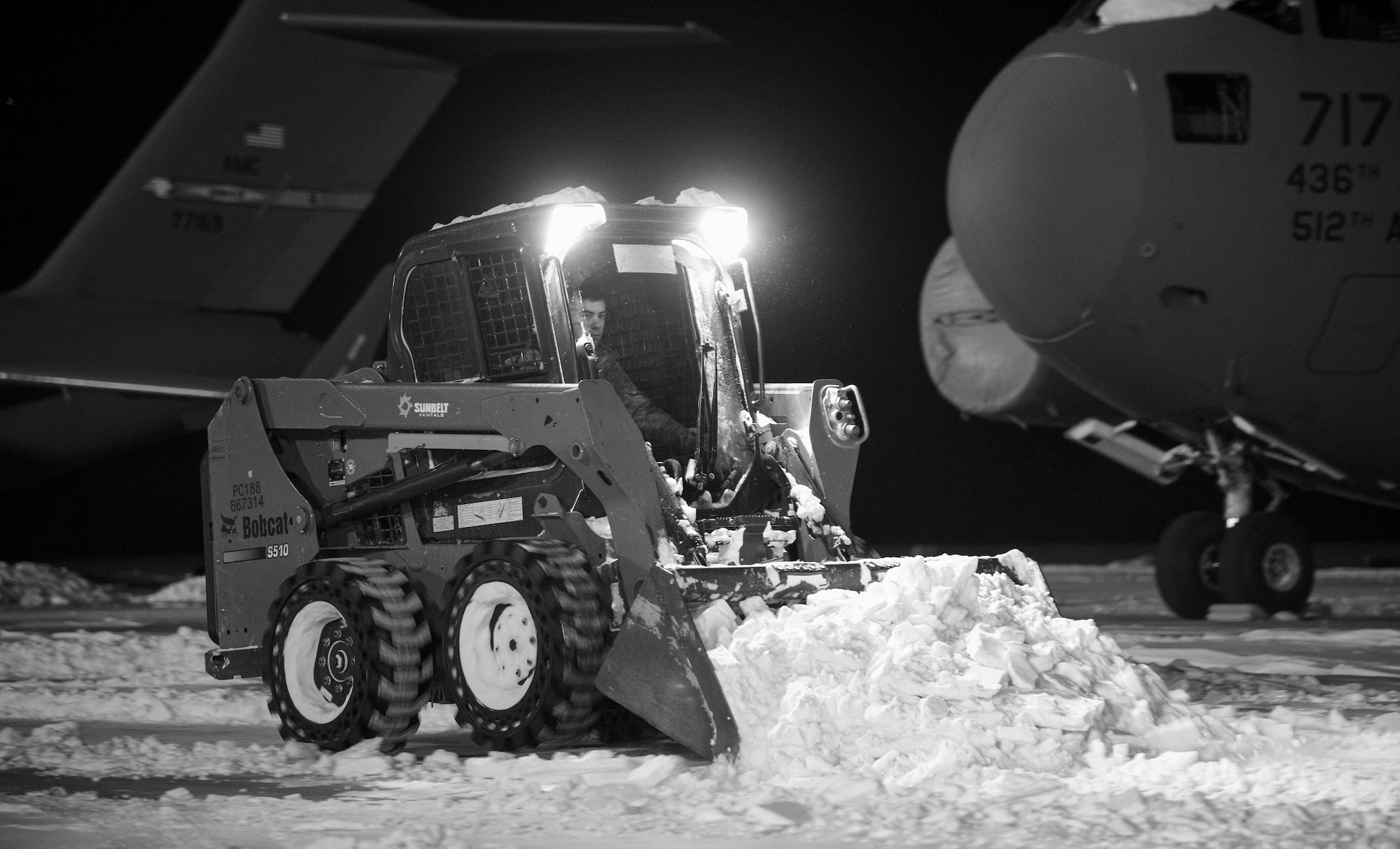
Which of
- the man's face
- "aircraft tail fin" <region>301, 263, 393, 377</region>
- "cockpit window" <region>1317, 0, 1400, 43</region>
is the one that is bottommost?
the man's face

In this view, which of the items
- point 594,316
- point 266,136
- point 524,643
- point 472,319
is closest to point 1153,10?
point 594,316

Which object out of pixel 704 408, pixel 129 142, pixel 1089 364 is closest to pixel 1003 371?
pixel 1089 364

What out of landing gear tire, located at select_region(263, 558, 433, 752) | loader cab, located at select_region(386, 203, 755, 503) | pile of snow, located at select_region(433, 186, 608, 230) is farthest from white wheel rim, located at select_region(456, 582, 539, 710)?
pile of snow, located at select_region(433, 186, 608, 230)

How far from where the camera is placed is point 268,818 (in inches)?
187

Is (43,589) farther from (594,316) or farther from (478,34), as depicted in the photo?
(594,316)

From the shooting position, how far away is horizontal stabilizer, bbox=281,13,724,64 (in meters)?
16.8

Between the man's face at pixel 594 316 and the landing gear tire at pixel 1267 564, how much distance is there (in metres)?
5.83

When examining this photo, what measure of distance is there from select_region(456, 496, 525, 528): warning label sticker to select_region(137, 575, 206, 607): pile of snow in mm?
9878

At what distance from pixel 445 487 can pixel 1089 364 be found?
19.3 feet

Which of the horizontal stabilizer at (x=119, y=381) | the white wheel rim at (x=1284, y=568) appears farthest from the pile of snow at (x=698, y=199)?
the horizontal stabilizer at (x=119, y=381)

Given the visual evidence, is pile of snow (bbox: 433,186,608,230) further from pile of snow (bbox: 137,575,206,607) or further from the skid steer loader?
pile of snow (bbox: 137,575,206,607)

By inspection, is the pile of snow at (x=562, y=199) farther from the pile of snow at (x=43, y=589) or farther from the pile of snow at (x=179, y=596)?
the pile of snow at (x=43, y=589)

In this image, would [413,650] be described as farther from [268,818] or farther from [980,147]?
[980,147]

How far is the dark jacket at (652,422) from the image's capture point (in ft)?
21.5
